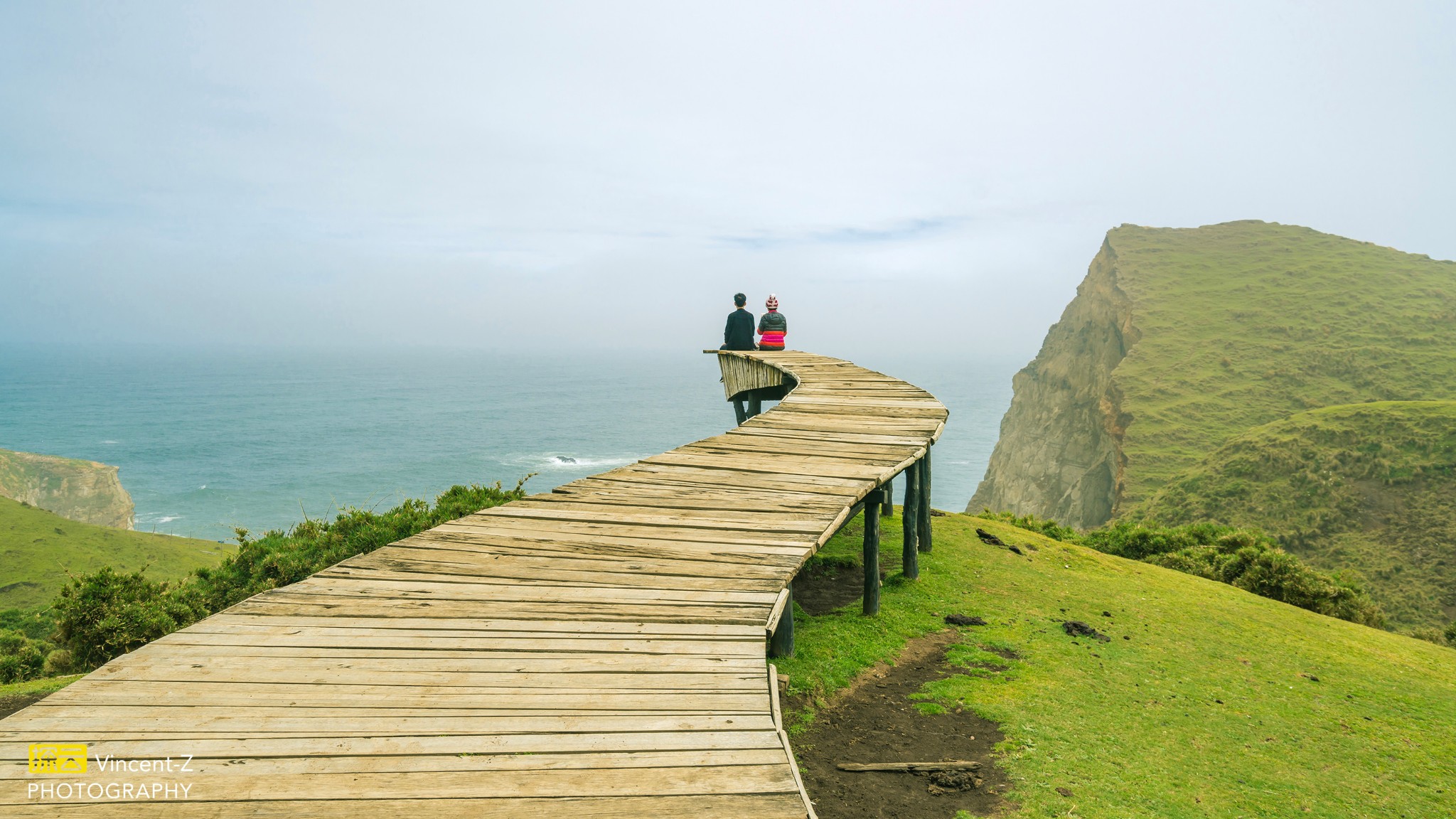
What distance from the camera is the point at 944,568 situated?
11680 mm

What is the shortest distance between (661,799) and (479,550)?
3.11 meters

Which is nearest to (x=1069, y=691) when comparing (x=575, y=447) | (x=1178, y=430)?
(x=1178, y=430)

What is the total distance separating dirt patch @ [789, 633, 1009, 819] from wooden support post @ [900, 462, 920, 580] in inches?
114

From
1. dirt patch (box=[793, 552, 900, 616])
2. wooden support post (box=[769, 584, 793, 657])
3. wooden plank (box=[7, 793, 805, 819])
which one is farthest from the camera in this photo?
dirt patch (box=[793, 552, 900, 616])

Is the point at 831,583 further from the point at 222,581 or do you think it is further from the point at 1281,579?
the point at 1281,579

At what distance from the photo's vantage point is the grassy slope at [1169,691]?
18.5 ft

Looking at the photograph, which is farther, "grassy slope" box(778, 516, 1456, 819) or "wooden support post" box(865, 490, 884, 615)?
"wooden support post" box(865, 490, 884, 615)

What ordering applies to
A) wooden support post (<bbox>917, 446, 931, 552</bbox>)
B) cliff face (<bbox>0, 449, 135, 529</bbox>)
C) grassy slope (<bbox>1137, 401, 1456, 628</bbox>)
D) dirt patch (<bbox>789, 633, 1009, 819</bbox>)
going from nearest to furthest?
1. dirt patch (<bbox>789, 633, 1009, 819</bbox>)
2. wooden support post (<bbox>917, 446, 931, 552</bbox>)
3. grassy slope (<bbox>1137, 401, 1456, 628</bbox>)
4. cliff face (<bbox>0, 449, 135, 529</bbox>)

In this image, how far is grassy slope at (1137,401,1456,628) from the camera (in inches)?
1091

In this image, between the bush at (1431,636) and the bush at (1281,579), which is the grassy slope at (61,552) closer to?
the bush at (1281,579)

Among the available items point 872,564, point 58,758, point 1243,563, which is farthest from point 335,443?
point 58,758

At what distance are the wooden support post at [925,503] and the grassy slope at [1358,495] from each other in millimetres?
22715

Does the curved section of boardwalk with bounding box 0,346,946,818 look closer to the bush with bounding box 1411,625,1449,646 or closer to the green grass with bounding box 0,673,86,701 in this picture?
the green grass with bounding box 0,673,86,701

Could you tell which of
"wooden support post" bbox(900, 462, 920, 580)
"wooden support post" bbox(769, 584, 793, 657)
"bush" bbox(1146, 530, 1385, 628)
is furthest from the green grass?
"bush" bbox(1146, 530, 1385, 628)
